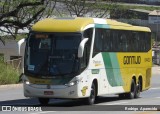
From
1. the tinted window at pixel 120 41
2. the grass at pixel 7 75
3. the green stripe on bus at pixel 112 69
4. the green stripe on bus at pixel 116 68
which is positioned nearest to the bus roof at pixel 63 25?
the tinted window at pixel 120 41

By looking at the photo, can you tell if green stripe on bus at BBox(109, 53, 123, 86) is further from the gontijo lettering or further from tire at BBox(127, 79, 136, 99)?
tire at BBox(127, 79, 136, 99)

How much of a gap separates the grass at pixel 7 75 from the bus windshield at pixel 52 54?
13.0m

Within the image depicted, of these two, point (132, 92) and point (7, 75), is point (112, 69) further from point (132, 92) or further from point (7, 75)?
point (7, 75)

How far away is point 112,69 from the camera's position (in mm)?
23234

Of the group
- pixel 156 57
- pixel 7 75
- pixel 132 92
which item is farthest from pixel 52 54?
pixel 156 57

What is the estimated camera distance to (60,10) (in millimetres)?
53906

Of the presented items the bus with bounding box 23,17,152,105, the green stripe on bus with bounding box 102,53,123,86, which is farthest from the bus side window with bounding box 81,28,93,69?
the green stripe on bus with bounding box 102,53,123,86

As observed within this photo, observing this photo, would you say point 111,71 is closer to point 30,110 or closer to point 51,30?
point 51,30

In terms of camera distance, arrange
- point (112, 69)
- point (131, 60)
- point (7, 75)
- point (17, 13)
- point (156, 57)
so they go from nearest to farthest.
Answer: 1. point (112, 69)
2. point (131, 60)
3. point (7, 75)
4. point (17, 13)
5. point (156, 57)

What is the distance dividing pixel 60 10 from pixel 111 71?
31.3 metres

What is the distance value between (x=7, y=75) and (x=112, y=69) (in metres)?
11.9

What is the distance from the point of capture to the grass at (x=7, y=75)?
1315 inches

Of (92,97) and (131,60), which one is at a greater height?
(131,60)

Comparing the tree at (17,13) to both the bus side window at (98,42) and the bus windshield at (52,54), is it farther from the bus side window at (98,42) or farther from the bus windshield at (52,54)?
the bus windshield at (52,54)
